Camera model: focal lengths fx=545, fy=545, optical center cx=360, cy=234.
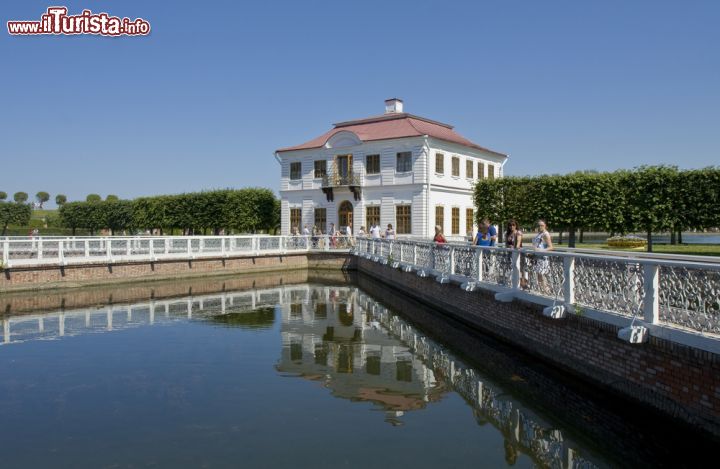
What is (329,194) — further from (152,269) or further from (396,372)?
(396,372)

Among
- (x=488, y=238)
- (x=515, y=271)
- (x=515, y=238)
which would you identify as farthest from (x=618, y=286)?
(x=488, y=238)

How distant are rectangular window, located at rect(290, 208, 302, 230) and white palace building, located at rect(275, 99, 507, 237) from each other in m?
0.07

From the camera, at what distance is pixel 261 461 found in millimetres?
6543

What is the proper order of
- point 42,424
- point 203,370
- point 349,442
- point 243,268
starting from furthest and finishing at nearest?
1. point 243,268
2. point 203,370
3. point 42,424
4. point 349,442

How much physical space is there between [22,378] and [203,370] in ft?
10.5

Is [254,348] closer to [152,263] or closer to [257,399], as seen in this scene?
[257,399]

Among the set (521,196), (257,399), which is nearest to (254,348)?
(257,399)

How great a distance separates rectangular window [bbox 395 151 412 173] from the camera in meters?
34.2

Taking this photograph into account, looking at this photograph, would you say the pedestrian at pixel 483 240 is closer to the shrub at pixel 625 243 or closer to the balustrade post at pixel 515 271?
the balustrade post at pixel 515 271

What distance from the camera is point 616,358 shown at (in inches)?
318

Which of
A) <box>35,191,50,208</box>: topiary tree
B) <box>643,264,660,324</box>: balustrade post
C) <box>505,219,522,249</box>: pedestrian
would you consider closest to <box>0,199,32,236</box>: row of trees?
<box>505,219,522,249</box>: pedestrian

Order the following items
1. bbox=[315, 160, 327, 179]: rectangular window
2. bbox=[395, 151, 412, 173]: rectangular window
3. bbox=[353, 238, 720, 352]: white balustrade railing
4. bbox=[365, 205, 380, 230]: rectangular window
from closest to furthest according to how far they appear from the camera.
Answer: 1. bbox=[353, 238, 720, 352]: white balustrade railing
2. bbox=[395, 151, 412, 173]: rectangular window
3. bbox=[365, 205, 380, 230]: rectangular window
4. bbox=[315, 160, 327, 179]: rectangular window

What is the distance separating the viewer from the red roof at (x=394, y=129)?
3522cm

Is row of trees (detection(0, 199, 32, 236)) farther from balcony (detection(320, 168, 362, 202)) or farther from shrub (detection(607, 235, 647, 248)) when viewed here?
shrub (detection(607, 235, 647, 248))
